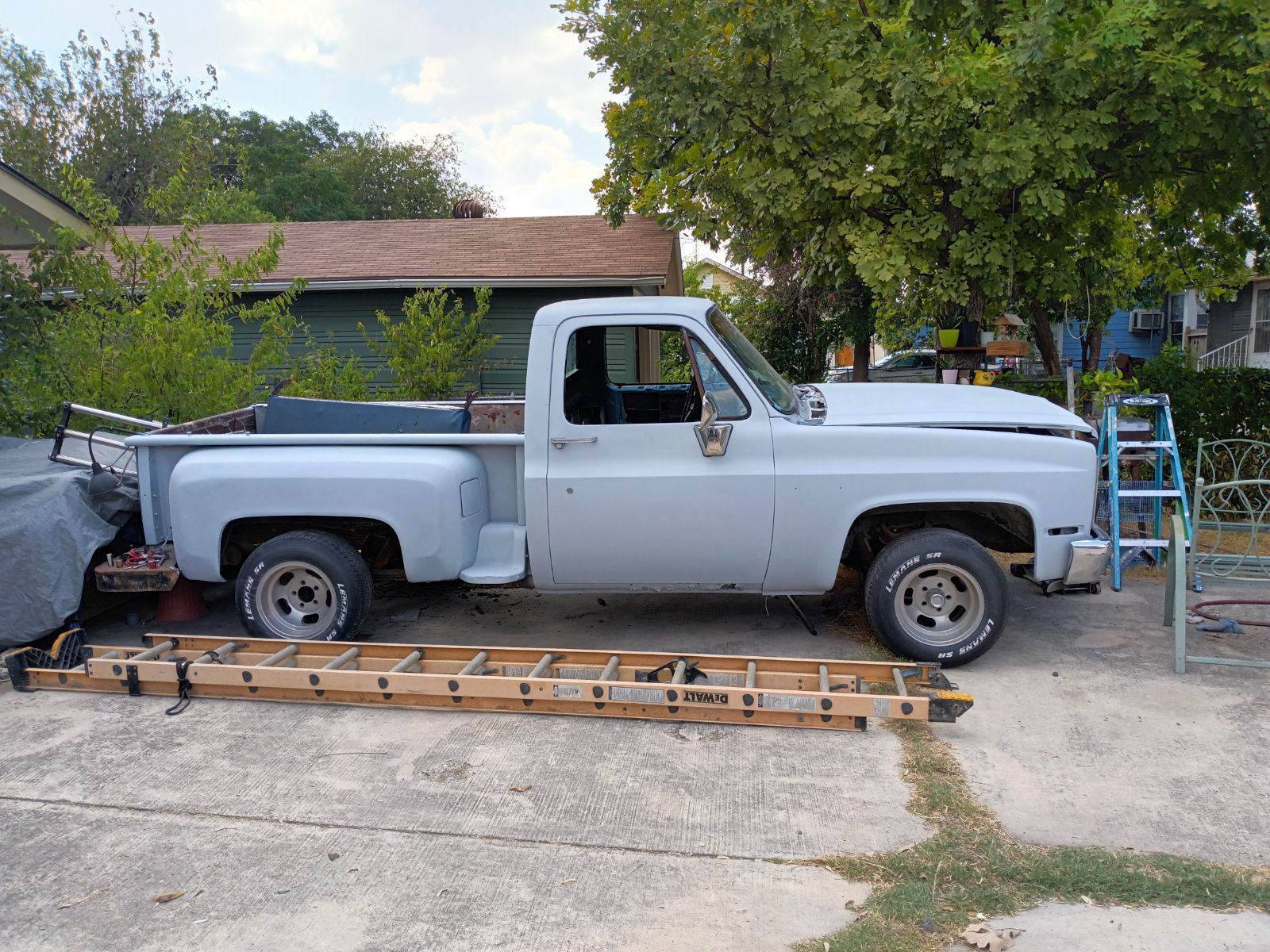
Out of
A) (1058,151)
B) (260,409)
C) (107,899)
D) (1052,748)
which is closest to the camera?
(107,899)

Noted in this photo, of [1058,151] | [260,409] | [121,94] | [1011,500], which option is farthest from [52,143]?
[1011,500]

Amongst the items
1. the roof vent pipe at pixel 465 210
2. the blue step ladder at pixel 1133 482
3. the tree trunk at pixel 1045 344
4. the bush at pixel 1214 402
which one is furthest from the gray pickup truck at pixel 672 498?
the roof vent pipe at pixel 465 210

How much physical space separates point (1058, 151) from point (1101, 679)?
497 cm

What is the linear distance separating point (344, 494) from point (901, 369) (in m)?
26.3

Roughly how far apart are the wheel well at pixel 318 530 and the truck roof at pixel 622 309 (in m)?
1.63

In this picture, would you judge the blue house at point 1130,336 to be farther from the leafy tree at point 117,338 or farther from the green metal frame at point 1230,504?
the leafy tree at point 117,338

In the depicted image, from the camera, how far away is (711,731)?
518 cm

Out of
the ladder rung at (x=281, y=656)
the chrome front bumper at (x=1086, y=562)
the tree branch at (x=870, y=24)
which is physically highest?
the tree branch at (x=870, y=24)

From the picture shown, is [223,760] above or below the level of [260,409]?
below

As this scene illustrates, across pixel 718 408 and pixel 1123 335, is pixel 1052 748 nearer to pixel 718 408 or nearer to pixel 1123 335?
pixel 718 408

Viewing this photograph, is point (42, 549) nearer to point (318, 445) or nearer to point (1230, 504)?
point (318, 445)

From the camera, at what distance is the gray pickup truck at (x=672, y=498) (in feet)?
18.9

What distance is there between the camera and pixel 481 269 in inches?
579

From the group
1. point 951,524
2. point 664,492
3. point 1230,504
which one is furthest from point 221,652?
point 1230,504
